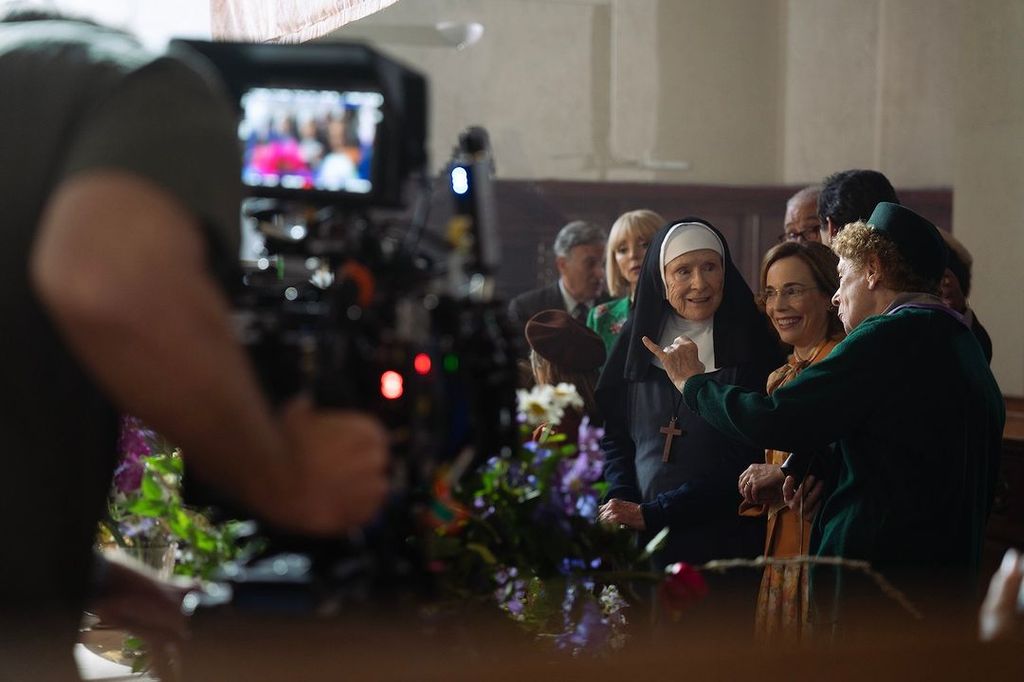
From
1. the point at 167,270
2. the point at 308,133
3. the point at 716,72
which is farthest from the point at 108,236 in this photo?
the point at 716,72

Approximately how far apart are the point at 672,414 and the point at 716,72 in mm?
3102

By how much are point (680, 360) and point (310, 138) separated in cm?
180

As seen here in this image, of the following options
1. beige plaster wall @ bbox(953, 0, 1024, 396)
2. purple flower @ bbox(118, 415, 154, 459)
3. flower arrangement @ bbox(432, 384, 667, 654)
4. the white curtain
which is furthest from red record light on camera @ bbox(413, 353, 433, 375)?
beige plaster wall @ bbox(953, 0, 1024, 396)

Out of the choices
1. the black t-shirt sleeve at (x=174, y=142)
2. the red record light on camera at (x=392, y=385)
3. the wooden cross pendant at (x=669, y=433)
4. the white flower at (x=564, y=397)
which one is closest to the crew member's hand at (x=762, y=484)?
the wooden cross pendant at (x=669, y=433)

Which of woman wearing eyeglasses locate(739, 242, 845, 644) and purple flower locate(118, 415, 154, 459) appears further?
woman wearing eyeglasses locate(739, 242, 845, 644)

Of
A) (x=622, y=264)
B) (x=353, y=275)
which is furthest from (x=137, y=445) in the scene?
(x=622, y=264)

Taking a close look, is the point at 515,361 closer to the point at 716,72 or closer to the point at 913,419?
the point at 913,419

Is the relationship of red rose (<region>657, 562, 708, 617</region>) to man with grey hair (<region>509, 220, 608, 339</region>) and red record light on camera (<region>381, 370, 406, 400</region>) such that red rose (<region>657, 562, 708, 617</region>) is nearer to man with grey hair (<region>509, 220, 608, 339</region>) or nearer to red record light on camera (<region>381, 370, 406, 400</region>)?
red record light on camera (<region>381, 370, 406, 400</region>)

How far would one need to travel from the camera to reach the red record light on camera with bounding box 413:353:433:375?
626 mm

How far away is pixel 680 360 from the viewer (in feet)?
7.80

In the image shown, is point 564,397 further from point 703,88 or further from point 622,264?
point 703,88

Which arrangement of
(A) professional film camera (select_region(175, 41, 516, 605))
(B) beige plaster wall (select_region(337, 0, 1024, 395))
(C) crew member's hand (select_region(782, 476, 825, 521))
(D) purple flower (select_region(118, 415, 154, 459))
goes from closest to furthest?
(A) professional film camera (select_region(175, 41, 516, 605)) < (D) purple flower (select_region(118, 415, 154, 459)) < (C) crew member's hand (select_region(782, 476, 825, 521)) < (B) beige plaster wall (select_region(337, 0, 1024, 395))

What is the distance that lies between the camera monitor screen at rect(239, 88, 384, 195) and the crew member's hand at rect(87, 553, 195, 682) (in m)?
0.25

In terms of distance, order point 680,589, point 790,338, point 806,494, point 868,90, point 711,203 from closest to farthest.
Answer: point 680,589
point 806,494
point 790,338
point 868,90
point 711,203
